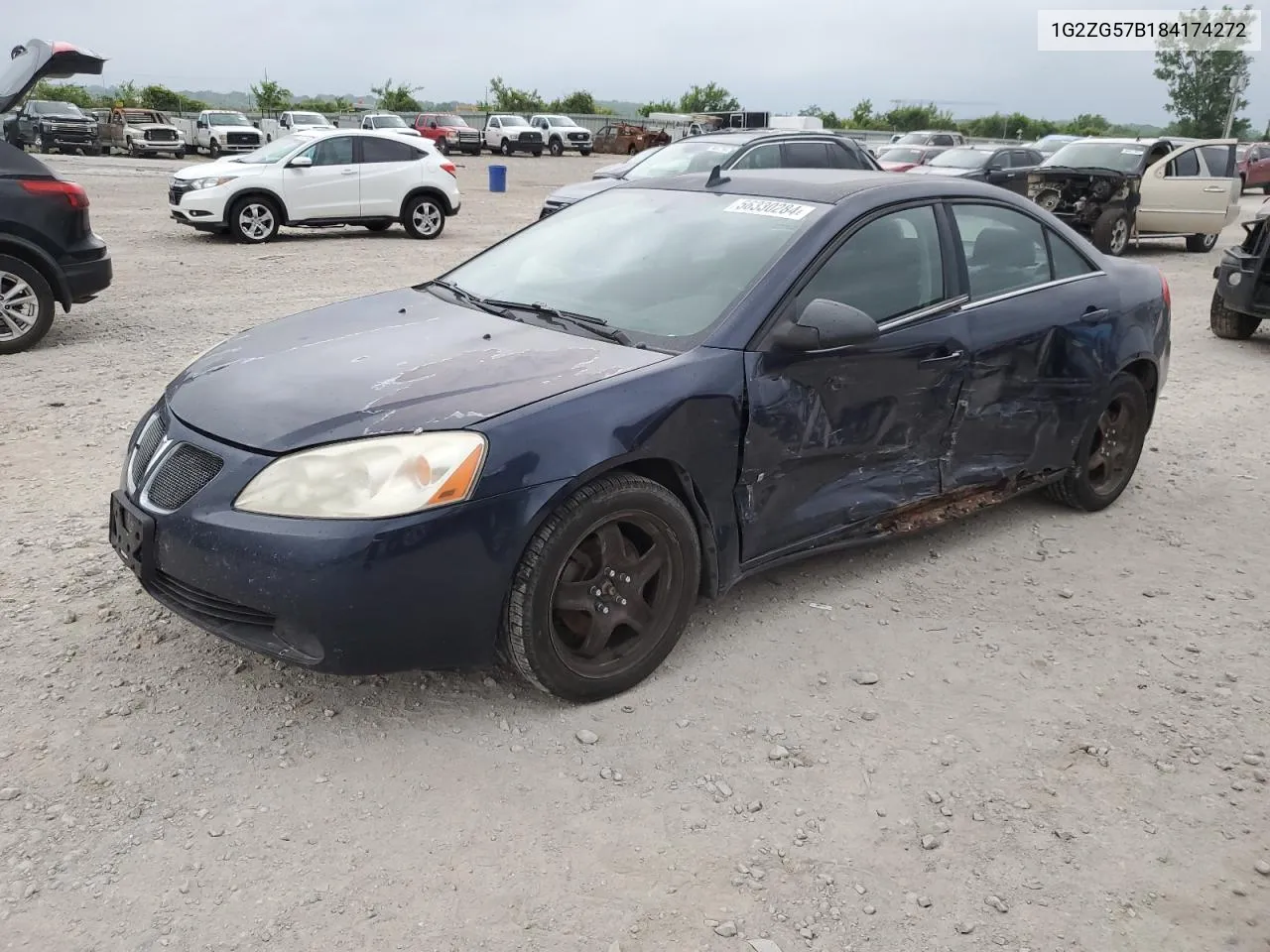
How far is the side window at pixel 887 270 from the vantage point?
12.2 ft

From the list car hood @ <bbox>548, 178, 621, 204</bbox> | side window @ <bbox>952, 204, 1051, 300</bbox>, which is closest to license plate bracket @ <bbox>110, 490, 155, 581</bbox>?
side window @ <bbox>952, 204, 1051, 300</bbox>

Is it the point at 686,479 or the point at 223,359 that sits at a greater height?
the point at 223,359

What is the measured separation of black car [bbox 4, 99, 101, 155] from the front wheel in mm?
30622

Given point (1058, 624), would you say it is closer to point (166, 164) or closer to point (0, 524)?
point (0, 524)

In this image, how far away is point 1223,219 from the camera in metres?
15.8

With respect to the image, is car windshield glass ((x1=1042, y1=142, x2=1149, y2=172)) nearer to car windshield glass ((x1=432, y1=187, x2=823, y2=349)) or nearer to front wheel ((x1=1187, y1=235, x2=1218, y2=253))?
front wheel ((x1=1187, y1=235, x2=1218, y2=253))

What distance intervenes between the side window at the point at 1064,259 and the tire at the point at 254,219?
11871 millimetres

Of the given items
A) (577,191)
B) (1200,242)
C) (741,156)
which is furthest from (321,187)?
(1200,242)

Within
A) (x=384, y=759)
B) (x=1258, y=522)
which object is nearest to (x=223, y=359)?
(x=384, y=759)

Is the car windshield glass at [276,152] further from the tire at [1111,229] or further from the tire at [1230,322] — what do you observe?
the tire at [1230,322]

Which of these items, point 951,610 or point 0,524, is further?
point 0,524

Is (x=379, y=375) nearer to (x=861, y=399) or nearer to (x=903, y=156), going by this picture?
(x=861, y=399)

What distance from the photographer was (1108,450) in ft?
16.8

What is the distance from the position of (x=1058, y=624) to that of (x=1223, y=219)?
14441mm
